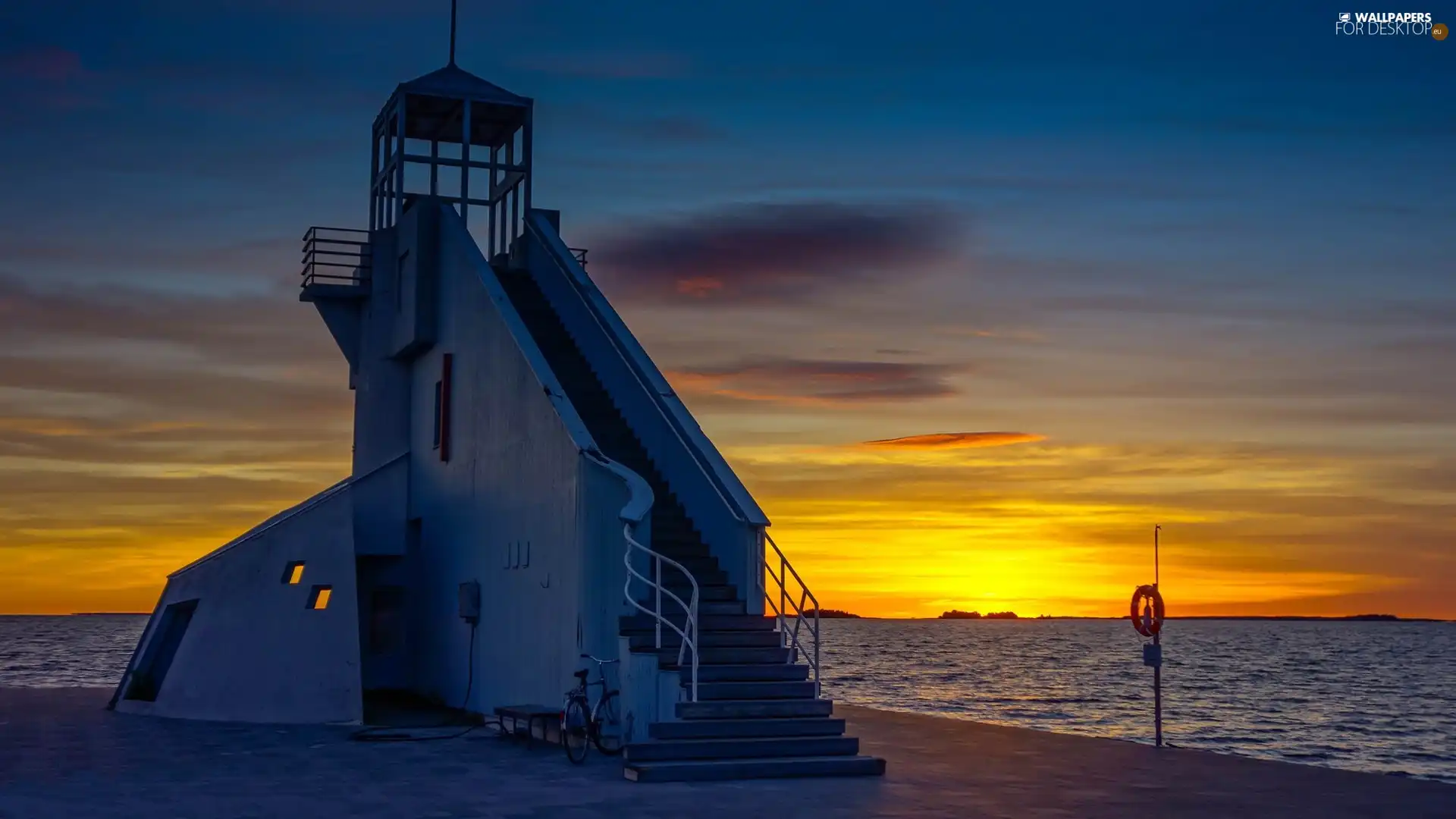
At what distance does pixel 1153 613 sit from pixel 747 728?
5751mm

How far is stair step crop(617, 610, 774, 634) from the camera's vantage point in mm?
14984

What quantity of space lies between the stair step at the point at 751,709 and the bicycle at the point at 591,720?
1212 mm

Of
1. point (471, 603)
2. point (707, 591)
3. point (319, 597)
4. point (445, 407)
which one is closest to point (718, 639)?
point (707, 591)

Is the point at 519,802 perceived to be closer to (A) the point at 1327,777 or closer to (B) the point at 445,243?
(A) the point at 1327,777

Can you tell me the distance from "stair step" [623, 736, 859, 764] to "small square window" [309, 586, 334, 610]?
7.37m

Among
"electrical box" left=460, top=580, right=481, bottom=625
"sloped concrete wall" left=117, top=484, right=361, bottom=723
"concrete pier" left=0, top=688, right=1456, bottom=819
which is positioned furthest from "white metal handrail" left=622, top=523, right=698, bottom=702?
"sloped concrete wall" left=117, top=484, right=361, bottom=723

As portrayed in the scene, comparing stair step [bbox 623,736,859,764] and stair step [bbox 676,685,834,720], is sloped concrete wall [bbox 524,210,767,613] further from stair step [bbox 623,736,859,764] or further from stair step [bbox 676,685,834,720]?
stair step [bbox 623,736,859,764]

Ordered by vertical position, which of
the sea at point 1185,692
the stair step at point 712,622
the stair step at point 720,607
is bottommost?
the sea at point 1185,692

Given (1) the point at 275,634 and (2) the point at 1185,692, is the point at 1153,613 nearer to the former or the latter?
(1) the point at 275,634

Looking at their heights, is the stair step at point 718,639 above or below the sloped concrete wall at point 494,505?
below

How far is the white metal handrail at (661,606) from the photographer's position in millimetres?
13719

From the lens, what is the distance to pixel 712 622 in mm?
15008

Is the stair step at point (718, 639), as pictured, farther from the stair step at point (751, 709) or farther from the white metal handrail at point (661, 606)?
the stair step at point (751, 709)

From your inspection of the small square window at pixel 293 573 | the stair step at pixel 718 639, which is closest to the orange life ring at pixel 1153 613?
the stair step at pixel 718 639
